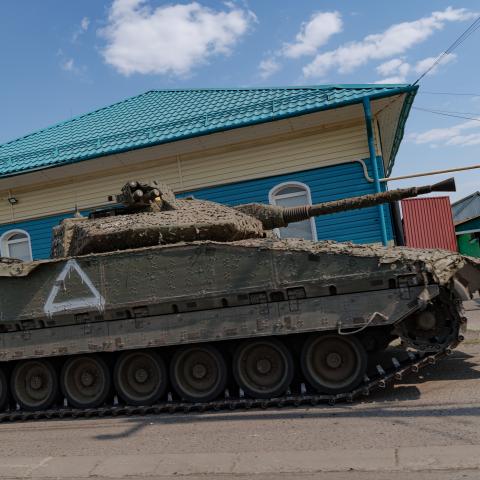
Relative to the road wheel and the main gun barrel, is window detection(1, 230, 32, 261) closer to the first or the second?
the road wheel

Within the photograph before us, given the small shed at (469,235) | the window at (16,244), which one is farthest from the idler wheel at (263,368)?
the small shed at (469,235)

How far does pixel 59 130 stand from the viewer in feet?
61.4

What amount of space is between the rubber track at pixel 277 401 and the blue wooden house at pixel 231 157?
6731mm

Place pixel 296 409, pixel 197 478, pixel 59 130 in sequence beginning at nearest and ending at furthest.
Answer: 1. pixel 197 478
2. pixel 296 409
3. pixel 59 130

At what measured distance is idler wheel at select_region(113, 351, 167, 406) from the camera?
26.8 ft

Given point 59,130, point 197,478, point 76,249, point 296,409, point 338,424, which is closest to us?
point 197,478

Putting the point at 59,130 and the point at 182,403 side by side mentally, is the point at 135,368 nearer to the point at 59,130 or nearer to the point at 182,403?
the point at 182,403

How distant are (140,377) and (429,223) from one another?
11456 millimetres

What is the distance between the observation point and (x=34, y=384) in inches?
349

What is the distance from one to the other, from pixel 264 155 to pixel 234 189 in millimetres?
1235

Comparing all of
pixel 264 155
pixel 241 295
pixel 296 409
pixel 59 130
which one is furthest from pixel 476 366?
pixel 59 130

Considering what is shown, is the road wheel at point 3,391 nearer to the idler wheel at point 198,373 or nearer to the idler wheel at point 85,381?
the idler wheel at point 85,381

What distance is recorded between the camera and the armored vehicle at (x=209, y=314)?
23.5ft

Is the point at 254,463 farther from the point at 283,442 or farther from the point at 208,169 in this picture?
the point at 208,169
